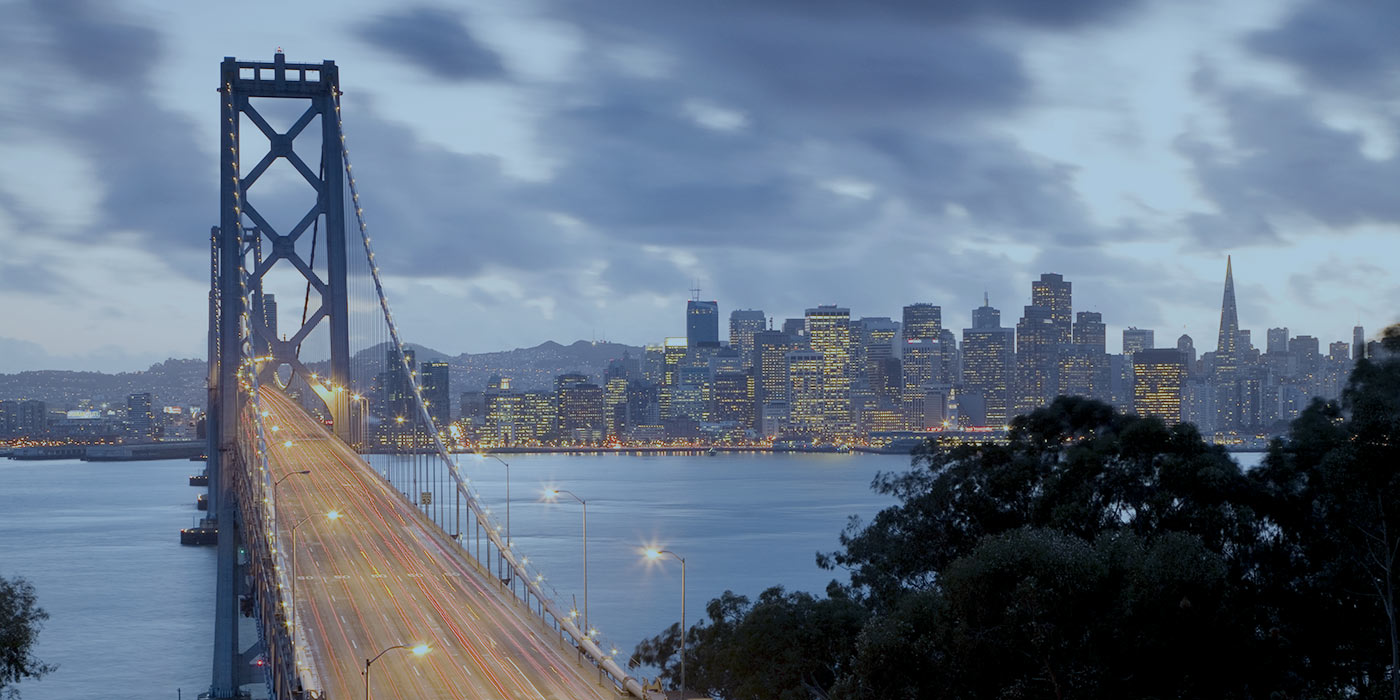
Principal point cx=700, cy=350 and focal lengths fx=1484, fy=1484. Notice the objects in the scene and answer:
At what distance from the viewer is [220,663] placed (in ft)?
169

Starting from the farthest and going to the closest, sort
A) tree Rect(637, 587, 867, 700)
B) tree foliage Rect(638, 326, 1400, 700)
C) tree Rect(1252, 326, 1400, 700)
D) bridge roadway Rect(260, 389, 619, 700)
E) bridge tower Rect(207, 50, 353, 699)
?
bridge tower Rect(207, 50, 353, 699) < tree Rect(637, 587, 867, 700) < tree Rect(1252, 326, 1400, 700) < tree foliage Rect(638, 326, 1400, 700) < bridge roadway Rect(260, 389, 619, 700)

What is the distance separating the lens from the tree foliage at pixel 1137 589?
2856cm

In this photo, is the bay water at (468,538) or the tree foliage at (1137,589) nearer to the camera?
the tree foliage at (1137,589)

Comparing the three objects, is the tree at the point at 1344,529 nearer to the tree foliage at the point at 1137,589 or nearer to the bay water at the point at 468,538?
the tree foliage at the point at 1137,589

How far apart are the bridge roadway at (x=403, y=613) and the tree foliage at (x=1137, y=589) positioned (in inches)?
240

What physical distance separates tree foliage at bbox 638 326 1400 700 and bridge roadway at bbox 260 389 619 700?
610cm

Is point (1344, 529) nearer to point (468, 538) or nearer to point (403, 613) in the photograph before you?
point (403, 613)

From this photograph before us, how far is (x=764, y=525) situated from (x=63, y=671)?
6321cm

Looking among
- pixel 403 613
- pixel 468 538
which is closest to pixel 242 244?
pixel 468 538

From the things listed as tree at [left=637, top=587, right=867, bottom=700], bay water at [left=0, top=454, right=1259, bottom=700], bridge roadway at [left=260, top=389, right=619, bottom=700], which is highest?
bridge roadway at [left=260, top=389, right=619, bottom=700]

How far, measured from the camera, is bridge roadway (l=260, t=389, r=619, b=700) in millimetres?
27781

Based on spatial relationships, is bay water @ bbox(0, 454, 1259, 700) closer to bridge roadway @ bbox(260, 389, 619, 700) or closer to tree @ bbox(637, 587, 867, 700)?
bridge roadway @ bbox(260, 389, 619, 700)

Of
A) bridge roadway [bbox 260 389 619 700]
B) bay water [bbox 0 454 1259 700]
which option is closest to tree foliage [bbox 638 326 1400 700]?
bridge roadway [bbox 260 389 619 700]

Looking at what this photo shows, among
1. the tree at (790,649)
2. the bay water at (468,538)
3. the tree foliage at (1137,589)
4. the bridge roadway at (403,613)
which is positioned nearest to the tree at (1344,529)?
the tree foliage at (1137,589)
